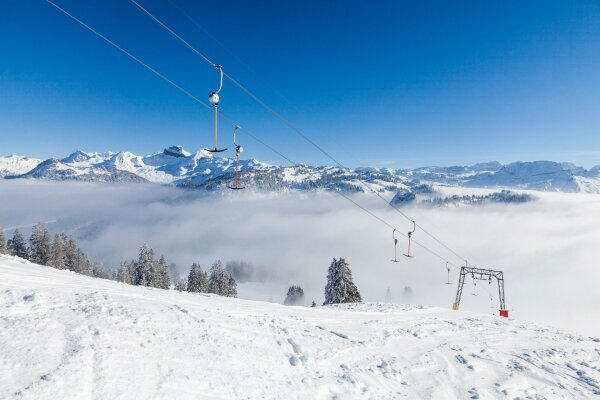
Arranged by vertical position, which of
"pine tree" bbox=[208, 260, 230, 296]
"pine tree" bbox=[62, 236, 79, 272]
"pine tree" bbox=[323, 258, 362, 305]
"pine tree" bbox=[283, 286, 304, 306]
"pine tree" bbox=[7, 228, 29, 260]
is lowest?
"pine tree" bbox=[283, 286, 304, 306]

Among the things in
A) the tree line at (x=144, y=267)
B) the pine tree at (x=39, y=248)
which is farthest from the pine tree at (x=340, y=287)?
the pine tree at (x=39, y=248)

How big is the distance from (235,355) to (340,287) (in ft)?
112

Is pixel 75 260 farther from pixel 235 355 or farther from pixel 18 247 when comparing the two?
pixel 235 355

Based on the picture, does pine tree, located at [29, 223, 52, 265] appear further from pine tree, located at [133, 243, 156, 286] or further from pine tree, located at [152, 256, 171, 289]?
pine tree, located at [152, 256, 171, 289]

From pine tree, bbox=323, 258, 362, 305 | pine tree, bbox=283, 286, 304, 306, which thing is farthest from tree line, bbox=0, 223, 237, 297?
pine tree, bbox=323, 258, 362, 305

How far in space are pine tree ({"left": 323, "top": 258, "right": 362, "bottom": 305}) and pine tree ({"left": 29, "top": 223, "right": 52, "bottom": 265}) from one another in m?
40.2

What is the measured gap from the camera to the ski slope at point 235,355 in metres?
7.12

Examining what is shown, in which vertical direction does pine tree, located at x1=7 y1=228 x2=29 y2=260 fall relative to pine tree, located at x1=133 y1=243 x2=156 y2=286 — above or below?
above

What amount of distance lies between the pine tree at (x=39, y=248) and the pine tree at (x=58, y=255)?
0.62 metres

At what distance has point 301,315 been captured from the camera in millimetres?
14594

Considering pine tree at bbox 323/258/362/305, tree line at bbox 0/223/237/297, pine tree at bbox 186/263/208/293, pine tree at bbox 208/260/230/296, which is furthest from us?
pine tree at bbox 208/260/230/296

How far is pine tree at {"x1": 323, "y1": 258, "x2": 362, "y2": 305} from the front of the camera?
4172cm

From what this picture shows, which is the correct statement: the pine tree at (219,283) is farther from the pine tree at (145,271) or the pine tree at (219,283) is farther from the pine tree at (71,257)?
the pine tree at (71,257)

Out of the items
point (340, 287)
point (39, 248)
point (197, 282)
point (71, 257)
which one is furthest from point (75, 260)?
point (340, 287)
